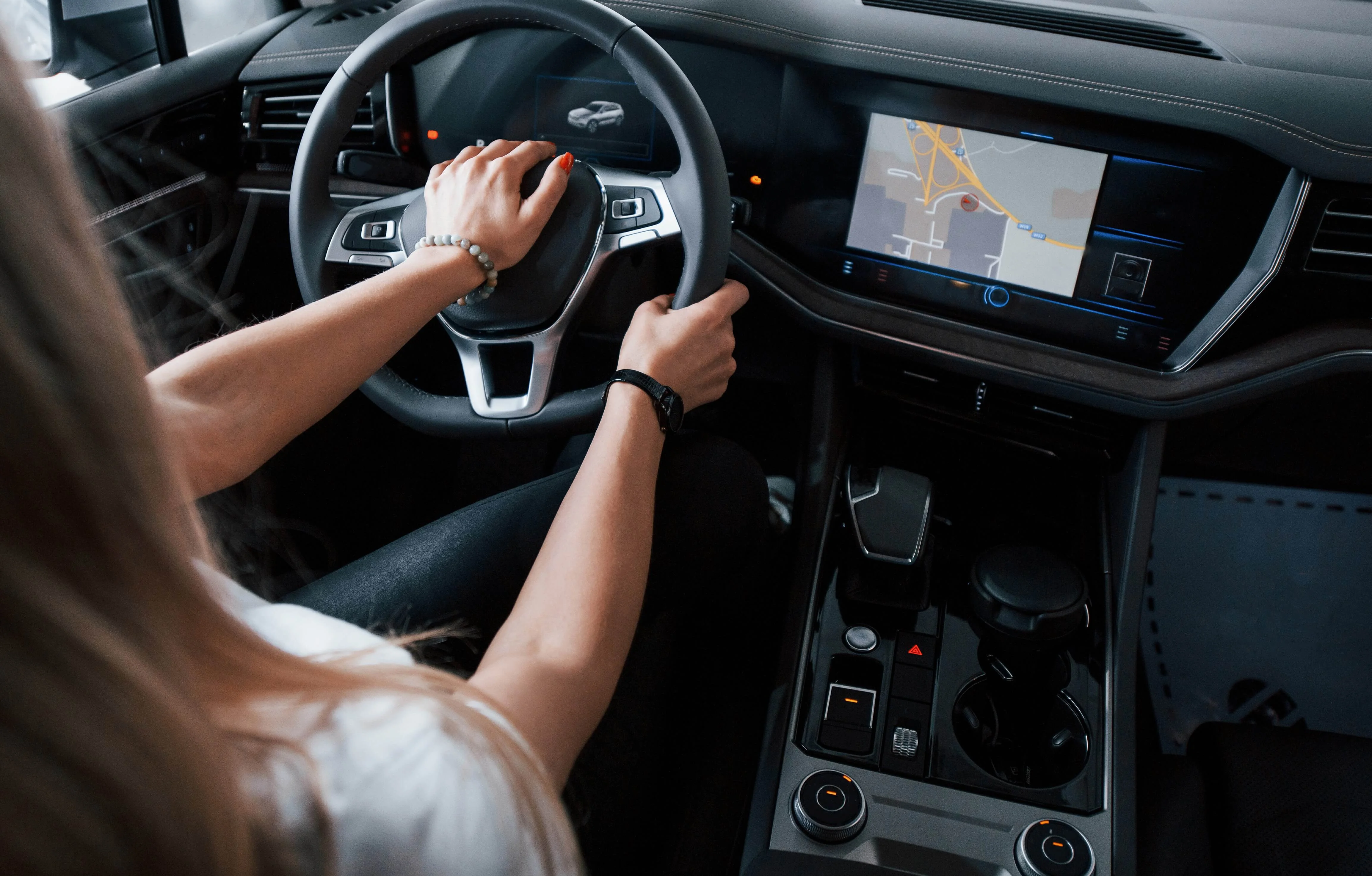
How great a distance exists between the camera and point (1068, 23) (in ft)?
3.59

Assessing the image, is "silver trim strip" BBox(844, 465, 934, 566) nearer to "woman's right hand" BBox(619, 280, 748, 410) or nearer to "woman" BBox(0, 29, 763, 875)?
"woman's right hand" BBox(619, 280, 748, 410)

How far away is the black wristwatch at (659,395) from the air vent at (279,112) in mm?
781

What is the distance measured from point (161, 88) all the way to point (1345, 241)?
148 cm

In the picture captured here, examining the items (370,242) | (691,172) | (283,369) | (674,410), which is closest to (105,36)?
(370,242)

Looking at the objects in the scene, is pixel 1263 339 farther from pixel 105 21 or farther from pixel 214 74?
pixel 105 21

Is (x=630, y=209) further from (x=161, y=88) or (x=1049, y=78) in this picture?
(x=161, y=88)

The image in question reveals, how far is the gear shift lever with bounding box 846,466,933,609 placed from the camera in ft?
3.77

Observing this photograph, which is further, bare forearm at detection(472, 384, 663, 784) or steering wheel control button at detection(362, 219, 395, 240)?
steering wheel control button at detection(362, 219, 395, 240)

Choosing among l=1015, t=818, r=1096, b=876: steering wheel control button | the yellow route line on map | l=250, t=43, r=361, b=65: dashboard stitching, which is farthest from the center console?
l=250, t=43, r=361, b=65: dashboard stitching

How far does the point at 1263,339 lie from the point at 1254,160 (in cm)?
21

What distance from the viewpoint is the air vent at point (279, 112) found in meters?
1.36

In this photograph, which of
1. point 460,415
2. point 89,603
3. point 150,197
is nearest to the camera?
point 89,603

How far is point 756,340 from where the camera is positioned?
1462 millimetres

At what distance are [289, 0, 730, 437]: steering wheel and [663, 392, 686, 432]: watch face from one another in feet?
0.32
